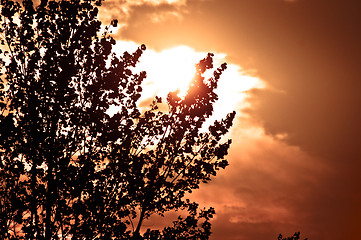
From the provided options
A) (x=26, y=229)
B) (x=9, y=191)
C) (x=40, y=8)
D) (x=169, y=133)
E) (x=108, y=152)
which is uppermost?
(x=40, y=8)

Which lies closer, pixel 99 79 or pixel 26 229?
pixel 26 229

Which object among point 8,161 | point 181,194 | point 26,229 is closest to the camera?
point 26,229

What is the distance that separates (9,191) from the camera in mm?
17500

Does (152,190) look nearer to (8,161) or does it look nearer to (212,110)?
(212,110)

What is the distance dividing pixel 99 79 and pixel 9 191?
618cm

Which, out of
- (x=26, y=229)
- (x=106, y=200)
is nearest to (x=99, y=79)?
(x=106, y=200)

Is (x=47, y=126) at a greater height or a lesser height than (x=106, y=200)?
greater

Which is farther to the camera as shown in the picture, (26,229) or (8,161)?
(8,161)

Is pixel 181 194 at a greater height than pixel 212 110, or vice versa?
pixel 212 110

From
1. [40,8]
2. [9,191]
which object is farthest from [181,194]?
[40,8]

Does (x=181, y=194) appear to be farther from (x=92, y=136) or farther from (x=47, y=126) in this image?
(x=47, y=126)

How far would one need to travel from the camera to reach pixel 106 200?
17.6 m

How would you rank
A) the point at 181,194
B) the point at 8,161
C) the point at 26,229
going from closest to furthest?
the point at 26,229 < the point at 8,161 < the point at 181,194

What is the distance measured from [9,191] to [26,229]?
86.5 inches
